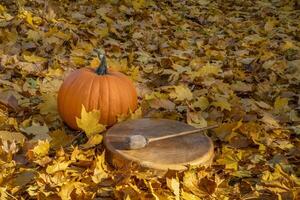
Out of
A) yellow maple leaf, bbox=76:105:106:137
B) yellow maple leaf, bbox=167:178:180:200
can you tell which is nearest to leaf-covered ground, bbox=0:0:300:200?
yellow maple leaf, bbox=167:178:180:200

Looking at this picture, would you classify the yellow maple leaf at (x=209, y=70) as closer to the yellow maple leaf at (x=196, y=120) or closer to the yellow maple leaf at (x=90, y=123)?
the yellow maple leaf at (x=196, y=120)

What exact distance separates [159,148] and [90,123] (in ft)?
1.56

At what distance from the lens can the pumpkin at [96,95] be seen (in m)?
2.75

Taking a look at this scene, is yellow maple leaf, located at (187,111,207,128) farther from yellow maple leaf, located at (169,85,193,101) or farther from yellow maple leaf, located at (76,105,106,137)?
yellow maple leaf, located at (76,105,106,137)

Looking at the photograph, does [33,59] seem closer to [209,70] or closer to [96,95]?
[96,95]

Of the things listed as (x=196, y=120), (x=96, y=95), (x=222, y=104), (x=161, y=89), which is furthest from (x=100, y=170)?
(x=161, y=89)

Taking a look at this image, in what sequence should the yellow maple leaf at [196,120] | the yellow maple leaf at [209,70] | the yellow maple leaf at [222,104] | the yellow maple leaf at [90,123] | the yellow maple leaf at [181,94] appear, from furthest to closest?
the yellow maple leaf at [209,70]
the yellow maple leaf at [181,94]
the yellow maple leaf at [222,104]
the yellow maple leaf at [196,120]
the yellow maple leaf at [90,123]

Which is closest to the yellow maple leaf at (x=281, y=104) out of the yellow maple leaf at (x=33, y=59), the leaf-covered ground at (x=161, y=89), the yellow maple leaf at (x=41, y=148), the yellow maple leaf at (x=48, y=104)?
the leaf-covered ground at (x=161, y=89)

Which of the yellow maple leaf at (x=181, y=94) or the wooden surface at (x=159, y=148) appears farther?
the yellow maple leaf at (x=181, y=94)

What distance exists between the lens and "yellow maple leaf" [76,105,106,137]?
264 cm

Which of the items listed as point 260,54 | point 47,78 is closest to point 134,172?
point 47,78

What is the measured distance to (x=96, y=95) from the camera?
2.76 metres

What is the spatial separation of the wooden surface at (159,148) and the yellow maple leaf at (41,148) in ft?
1.09

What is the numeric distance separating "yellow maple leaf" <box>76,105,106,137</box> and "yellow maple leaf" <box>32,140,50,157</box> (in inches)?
9.5
